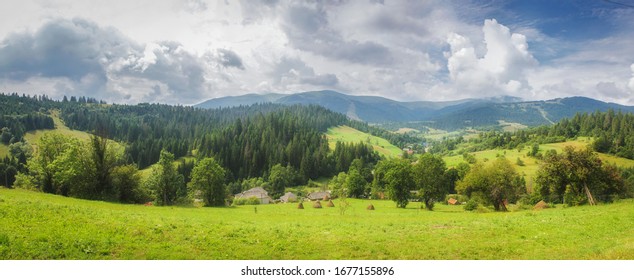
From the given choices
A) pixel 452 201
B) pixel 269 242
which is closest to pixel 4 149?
pixel 452 201

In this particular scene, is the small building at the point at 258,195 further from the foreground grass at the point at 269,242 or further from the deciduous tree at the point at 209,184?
the foreground grass at the point at 269,242

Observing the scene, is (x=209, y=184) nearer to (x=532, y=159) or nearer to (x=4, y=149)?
(x=532, y=159)

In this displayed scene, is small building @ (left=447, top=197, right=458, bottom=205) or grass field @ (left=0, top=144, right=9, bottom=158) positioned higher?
grass field @ (left=0, top=144, right=9, bottom=158)

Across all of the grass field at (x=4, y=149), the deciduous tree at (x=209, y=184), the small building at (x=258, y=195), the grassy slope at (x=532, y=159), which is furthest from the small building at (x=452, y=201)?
the grass field at (x=4, y=149)

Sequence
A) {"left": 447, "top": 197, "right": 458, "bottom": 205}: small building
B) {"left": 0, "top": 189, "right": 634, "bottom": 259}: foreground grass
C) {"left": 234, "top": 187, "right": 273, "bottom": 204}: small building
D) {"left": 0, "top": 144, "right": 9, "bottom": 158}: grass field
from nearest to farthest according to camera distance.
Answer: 1. {"left": 0, "top": 189, "right": 634, "bottom": 259}: foreground grass
2. {"left": 447, "top": 197, "right": 458, "bottom": 205}: small building
3. {"left": 234, "top": 187, "right": 273, "bottom": 204}: small building
4. {"left": 0, "top": 144, "right": 9, "bottom": 158}: grass field

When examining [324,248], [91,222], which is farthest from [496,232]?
[91,222]

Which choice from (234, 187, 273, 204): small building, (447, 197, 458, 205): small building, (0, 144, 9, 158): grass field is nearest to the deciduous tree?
(234, 187, 273, 204): small building

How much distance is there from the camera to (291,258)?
42.1 ft

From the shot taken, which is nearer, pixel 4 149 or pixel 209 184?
pixel 209 184

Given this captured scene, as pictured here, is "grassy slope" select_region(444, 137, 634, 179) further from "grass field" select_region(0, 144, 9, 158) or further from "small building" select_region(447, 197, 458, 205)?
"grass field" select_region(0, 144, 9, 158)

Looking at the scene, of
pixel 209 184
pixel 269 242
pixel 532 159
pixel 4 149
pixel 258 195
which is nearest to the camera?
pixel 269 242

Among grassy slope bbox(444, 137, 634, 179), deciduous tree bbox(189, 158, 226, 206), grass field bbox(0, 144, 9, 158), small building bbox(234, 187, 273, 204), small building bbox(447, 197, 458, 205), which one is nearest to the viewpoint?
deciduous tree bbox(189, 158, 226, 206)

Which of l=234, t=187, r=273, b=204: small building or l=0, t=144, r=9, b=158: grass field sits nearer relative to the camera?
l=234, t=187, r=273, b=204: small building

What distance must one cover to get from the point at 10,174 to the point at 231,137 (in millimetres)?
77861
